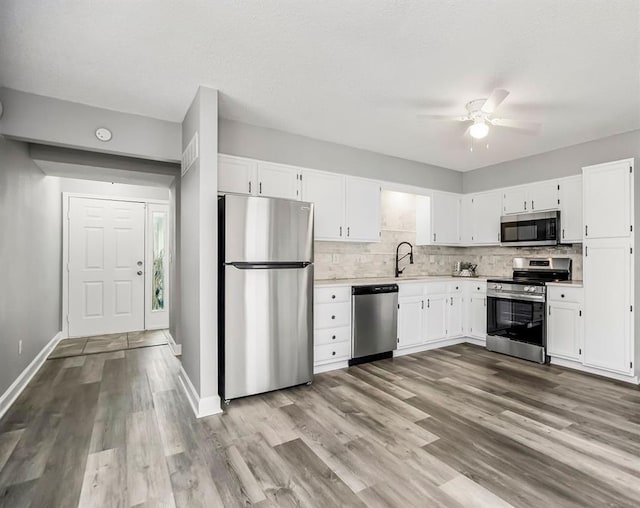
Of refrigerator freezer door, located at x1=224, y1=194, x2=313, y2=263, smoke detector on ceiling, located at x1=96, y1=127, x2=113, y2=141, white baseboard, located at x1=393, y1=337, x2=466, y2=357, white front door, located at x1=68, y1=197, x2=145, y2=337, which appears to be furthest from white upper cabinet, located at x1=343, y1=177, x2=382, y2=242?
white front door, located at x1=68, y1=197, x2=145, y2=337

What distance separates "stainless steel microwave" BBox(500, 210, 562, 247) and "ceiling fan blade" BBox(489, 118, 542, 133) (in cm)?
117

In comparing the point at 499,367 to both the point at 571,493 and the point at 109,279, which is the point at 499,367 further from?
the point at 109,279

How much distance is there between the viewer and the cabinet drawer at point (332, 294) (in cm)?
358

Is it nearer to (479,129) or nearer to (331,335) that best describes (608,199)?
(479,129)

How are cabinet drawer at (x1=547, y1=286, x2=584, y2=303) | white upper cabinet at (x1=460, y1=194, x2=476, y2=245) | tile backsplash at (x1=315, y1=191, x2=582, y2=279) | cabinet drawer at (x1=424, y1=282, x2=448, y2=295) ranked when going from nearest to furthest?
cabinet drawer at (x1=547, y1=286, x2=584, y2=303) < tile backsplash at (x1=315, y1=191, x2=582, y2=279) < cabinet drawer at (x1=424, y1=282, x2=448, y2=295) < white upper cabinet at (x1=460, y1=194, x2=476, y2=245)

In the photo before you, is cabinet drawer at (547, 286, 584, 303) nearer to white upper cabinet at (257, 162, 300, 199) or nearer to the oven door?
the oven door

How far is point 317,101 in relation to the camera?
295 cm

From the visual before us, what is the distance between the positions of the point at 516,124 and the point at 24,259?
15.7 feet

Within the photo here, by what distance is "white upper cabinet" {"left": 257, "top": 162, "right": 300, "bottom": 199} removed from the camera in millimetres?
3475

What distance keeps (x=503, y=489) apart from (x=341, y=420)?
1.10 meters

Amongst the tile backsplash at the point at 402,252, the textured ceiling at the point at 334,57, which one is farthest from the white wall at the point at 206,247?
the tile backsplash at the point at 402,252

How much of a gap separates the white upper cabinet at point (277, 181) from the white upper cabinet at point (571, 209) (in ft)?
10.4

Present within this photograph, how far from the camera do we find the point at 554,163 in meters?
4.24


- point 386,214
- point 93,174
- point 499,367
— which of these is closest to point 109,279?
point 93,174
